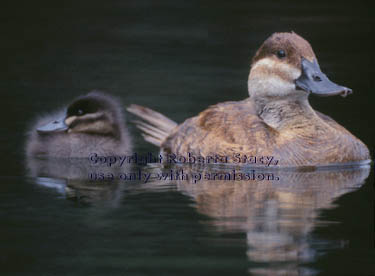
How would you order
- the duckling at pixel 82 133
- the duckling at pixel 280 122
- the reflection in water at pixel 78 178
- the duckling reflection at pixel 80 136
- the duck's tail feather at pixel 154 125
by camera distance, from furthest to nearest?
the duck's tail feather at pixel 154 125 → the duckling at pixel 82 133 → the duckling reflection at pixel 80 136 → the duckling at pixel 280 122 → the reflection in water at pixel 78 178

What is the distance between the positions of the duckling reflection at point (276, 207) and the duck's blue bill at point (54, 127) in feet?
3.77

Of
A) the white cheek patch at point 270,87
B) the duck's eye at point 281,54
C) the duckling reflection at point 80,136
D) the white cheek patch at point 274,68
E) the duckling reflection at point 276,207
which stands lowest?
the duckling reflection at point 276,207

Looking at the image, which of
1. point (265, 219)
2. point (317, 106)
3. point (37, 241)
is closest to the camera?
point (37, 241)

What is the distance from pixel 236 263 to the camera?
204 inches

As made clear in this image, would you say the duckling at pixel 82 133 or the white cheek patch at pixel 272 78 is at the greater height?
the white cheek patch at pixel 272 78

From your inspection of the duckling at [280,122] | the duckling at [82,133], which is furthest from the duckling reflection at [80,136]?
the duckling at [280,122]

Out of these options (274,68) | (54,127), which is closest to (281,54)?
(274,68)

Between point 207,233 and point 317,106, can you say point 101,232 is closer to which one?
point 207,233

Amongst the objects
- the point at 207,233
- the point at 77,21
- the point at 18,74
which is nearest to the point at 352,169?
the point at 207,233

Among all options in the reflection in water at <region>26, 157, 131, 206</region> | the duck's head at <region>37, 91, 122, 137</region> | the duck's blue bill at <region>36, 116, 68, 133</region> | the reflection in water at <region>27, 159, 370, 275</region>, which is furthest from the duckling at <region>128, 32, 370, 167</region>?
the duck's blue bill at <region>36, 116, 68, 133</region>

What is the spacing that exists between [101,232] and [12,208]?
844 mm

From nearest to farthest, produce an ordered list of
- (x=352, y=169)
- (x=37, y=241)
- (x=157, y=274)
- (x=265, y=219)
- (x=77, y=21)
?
(x=157, y=274) < (x=37, y=241) < (x=265, y=219) < (x=352, y=169) < (x=77, y=21)

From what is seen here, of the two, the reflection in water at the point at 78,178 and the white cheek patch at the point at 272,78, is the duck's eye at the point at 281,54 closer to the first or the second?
the white cheek patch at the point at 272,78

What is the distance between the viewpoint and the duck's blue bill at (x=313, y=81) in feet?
24.7
